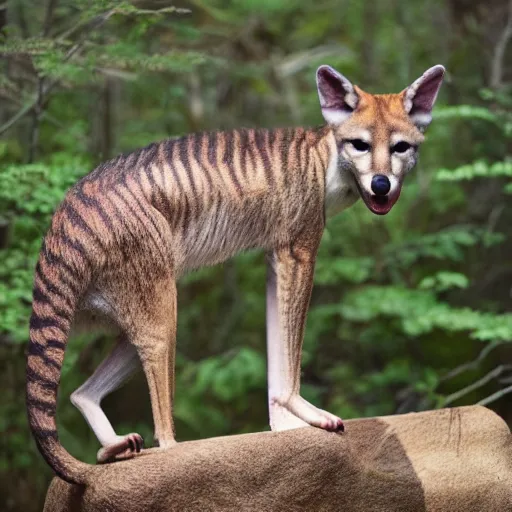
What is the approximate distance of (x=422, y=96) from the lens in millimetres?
4230

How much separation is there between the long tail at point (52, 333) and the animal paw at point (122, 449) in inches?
5.2

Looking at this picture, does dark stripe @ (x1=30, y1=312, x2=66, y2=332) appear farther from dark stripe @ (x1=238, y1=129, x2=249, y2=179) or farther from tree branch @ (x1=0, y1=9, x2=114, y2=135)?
tree branch @ (x1=0, y1=9, x2=114, y2=135)

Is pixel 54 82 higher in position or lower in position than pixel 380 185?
higher

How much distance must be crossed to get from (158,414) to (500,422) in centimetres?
200

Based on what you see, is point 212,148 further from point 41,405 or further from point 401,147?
point 41,405

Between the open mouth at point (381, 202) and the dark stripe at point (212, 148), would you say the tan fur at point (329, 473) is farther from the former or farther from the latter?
the dark stripe at point (212, 148)

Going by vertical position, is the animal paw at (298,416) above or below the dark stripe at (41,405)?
below

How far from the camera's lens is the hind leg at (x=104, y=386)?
4020 mm

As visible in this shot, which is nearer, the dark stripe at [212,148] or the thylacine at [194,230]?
the thylacine at [194,230]

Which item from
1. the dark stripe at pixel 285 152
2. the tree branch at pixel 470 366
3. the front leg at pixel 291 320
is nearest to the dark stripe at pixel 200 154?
the dark stripe at pixel 285 152

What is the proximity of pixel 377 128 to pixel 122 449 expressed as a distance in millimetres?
1899

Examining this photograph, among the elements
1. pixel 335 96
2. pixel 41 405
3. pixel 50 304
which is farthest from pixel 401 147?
pixel 41 405

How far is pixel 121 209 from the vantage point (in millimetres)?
3965

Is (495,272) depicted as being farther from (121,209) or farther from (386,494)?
(121,209)
